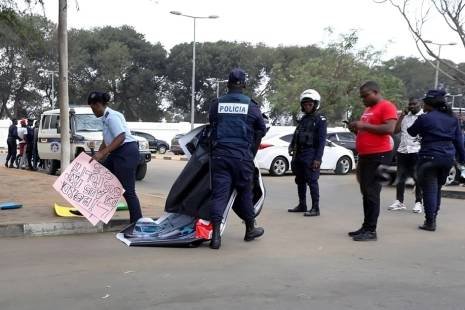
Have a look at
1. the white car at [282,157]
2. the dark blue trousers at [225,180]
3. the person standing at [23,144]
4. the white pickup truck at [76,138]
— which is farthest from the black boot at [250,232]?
the person standing at [23,144]

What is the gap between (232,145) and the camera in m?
6.48

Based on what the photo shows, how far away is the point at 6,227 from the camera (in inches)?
279

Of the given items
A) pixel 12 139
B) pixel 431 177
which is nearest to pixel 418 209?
pixel 431 177

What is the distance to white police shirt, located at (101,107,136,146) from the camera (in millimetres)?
7098

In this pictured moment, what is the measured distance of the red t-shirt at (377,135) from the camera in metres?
7.06

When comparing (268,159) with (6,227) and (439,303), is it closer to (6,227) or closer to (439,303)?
(6,227)

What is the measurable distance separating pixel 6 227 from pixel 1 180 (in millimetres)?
5658

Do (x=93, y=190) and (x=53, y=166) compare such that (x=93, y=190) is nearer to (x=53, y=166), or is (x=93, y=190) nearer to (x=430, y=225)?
(x=430, y=225)

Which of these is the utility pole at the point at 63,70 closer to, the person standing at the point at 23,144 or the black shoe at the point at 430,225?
the black shoe at the point at 430,225

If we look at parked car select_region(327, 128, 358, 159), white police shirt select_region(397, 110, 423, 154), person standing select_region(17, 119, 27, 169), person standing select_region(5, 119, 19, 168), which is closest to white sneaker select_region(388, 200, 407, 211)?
white police shirt select_region(397, 110, 423, 154)

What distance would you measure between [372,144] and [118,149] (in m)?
3.04

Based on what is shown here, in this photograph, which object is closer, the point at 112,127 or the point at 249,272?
the point at 249,272

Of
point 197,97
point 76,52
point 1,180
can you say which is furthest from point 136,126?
point 1,180

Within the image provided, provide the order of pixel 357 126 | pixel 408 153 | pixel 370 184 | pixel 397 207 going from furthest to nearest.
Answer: pixel 397 207, pixel 408 153, pixel 370 184, pixel 357 126
